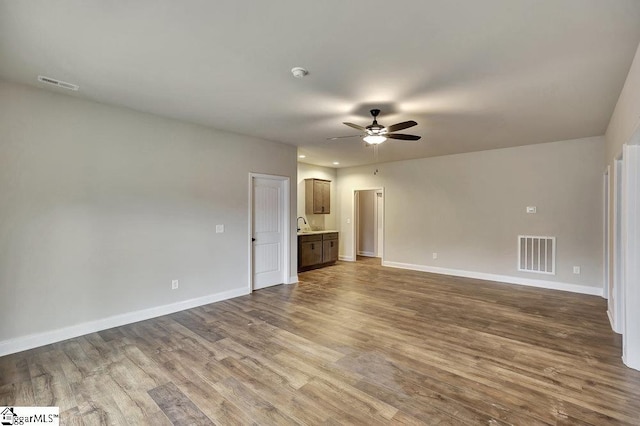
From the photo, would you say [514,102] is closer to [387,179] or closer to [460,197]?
[460,197]

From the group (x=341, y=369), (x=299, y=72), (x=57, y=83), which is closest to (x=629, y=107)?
(x=299, y=72)

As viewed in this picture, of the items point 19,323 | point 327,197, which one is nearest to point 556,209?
point 327,197

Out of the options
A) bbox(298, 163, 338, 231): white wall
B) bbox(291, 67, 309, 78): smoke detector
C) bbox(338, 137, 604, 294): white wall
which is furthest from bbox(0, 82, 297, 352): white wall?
bbox(338, 137, 604, 294): white wall

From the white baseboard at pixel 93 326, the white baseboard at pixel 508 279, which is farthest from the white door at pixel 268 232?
the white baseboard at pixel 508 279

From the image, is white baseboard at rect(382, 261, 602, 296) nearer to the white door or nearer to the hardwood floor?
the hardwood floor

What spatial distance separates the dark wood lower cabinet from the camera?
6.95m

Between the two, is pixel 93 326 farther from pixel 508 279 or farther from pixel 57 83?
pixel 508 279

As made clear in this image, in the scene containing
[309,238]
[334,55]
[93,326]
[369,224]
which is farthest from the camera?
[369,224]

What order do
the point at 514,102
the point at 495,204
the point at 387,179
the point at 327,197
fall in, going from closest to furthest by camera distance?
the point at 514,102 → the point at 495,204 → the point at 387,179 → the point at 327,197

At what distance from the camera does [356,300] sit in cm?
478

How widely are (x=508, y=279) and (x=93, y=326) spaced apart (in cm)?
688

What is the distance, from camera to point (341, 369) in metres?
2.68

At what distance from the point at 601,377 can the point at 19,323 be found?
5.51 metres

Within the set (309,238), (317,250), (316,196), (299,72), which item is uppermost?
(299,72)
